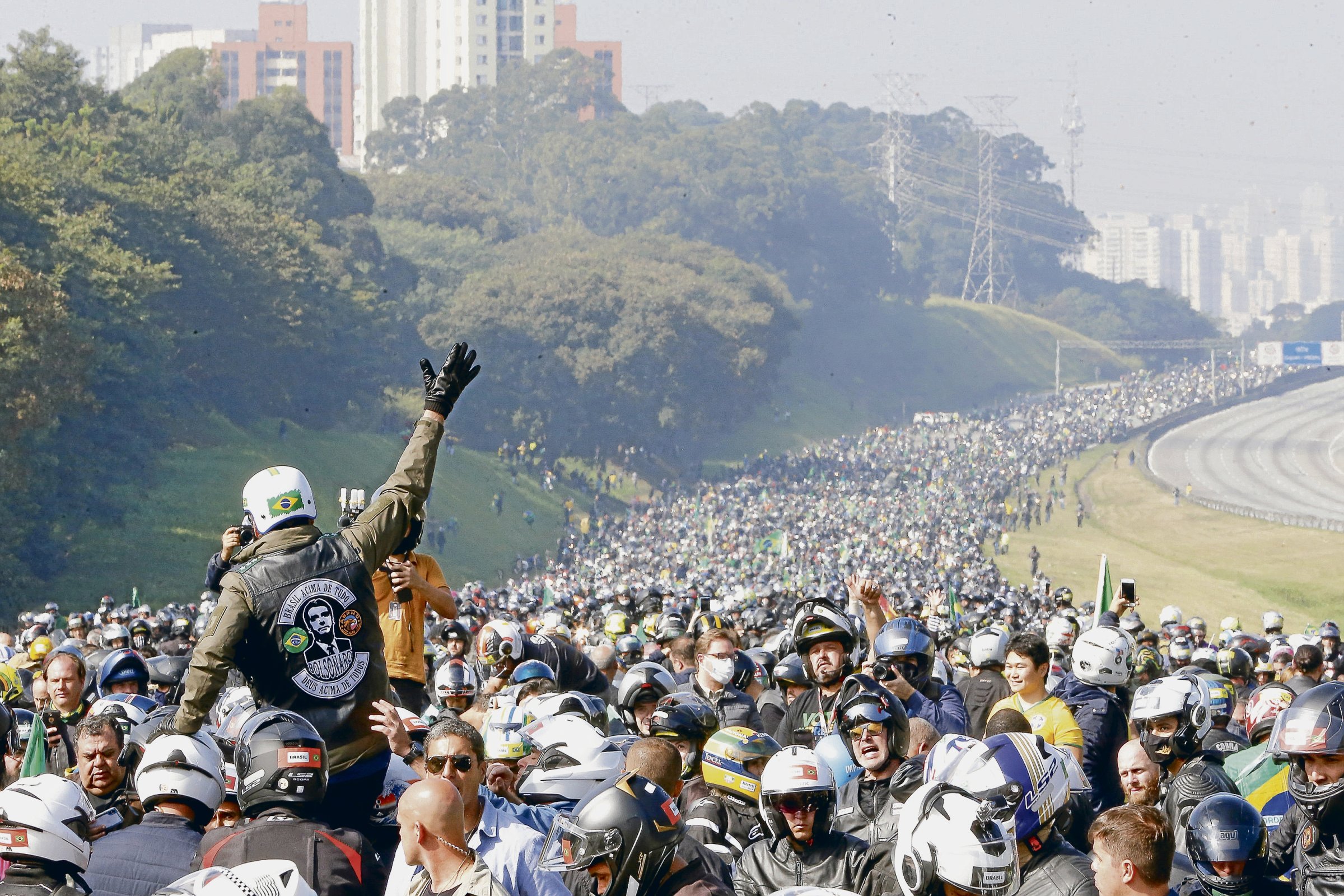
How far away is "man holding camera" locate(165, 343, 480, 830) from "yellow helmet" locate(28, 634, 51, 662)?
9840 millimetres

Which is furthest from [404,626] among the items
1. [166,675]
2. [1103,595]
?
[1103,595]

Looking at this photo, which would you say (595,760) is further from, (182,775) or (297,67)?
(297,67)

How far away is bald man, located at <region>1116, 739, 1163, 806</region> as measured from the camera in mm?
7629

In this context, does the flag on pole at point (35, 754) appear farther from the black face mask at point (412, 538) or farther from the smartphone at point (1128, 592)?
the smartphone at point (1128, 592)

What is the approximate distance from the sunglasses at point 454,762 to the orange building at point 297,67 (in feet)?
617

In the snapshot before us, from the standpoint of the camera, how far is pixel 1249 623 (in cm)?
5000

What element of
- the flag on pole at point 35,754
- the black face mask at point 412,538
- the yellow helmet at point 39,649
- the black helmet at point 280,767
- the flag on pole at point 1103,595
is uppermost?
the black face mask at point 412,538

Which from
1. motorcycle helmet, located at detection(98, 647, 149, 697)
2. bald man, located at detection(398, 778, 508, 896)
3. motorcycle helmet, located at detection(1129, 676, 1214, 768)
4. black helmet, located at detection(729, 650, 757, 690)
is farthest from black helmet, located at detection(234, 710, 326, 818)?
black helmet, located at detection(729, 650, 757, 690)

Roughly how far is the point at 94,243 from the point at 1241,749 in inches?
1913

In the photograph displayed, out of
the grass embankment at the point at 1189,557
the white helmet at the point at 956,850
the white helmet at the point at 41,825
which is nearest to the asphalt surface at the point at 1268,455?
the grass embankment at the point at 1189,557

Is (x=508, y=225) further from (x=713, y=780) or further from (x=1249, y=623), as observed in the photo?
(x=713, y=780)

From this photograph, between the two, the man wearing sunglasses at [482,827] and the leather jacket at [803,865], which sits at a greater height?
the man wearing sunglasses at [482,827]

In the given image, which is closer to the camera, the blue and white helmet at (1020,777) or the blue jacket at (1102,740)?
the blue and white helmet at (1020,777)

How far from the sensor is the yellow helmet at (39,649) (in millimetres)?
16452
